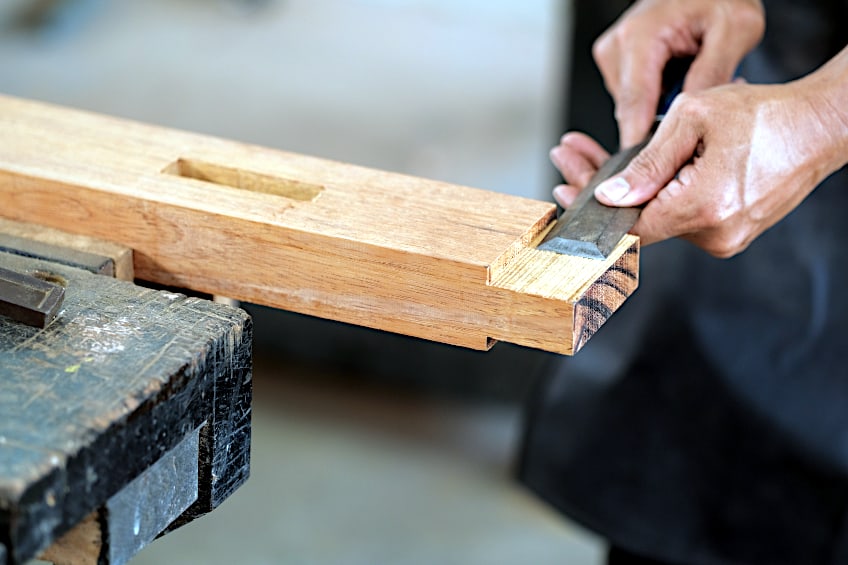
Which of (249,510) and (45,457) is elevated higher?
(45,457)

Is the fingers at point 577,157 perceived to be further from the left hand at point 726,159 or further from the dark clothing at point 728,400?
the dark clothing at point 728,400

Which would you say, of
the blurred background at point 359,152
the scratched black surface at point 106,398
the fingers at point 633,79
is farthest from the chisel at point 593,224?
the blurred background at point 359,152

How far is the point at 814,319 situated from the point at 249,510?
138cm

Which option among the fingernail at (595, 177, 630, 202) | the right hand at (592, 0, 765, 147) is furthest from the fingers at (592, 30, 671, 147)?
the fingernail at (595, 177, 630, 202)

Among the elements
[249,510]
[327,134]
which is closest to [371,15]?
[327,134]

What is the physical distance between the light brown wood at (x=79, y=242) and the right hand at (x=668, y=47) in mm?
551

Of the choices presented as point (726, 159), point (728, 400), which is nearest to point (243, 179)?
point (726, 159)

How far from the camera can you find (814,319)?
153 centimetres

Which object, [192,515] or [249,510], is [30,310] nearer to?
[192,515]

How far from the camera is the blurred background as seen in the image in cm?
243

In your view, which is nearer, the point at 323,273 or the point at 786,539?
the point at 323,273

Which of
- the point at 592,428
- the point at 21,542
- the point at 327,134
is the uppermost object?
the point at 21,542

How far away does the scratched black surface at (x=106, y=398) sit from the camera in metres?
0.65

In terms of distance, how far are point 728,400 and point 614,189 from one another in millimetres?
683
